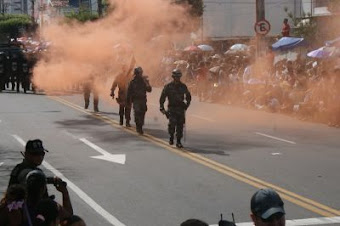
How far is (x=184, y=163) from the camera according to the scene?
49.6ft

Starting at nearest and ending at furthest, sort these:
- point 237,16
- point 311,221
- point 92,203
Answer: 1. point 311,221
2. point 92,203
3. point 237,16

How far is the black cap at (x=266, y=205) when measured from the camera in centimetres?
454

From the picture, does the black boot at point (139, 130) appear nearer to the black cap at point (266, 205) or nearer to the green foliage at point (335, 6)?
the black cap at point (266, 205)

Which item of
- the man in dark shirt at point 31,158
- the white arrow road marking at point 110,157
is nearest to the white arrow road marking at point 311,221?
the man in dark shirt at point 31,158

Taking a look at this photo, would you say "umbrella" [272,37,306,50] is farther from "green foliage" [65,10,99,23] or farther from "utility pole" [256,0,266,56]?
"green foliage" [65,10,99,23]

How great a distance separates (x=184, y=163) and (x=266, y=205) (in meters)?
10.6

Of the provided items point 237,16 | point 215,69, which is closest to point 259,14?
point 215,69

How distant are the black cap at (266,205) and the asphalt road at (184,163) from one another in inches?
217

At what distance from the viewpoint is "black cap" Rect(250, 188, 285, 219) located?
4.54 metres

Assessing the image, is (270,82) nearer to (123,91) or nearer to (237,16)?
(123,91)

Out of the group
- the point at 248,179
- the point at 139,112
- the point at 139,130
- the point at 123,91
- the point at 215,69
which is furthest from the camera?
the point at 215,69

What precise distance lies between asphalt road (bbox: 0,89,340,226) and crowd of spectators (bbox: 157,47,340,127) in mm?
601

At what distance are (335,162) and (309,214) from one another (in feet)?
15.8

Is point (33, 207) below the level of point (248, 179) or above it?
above
